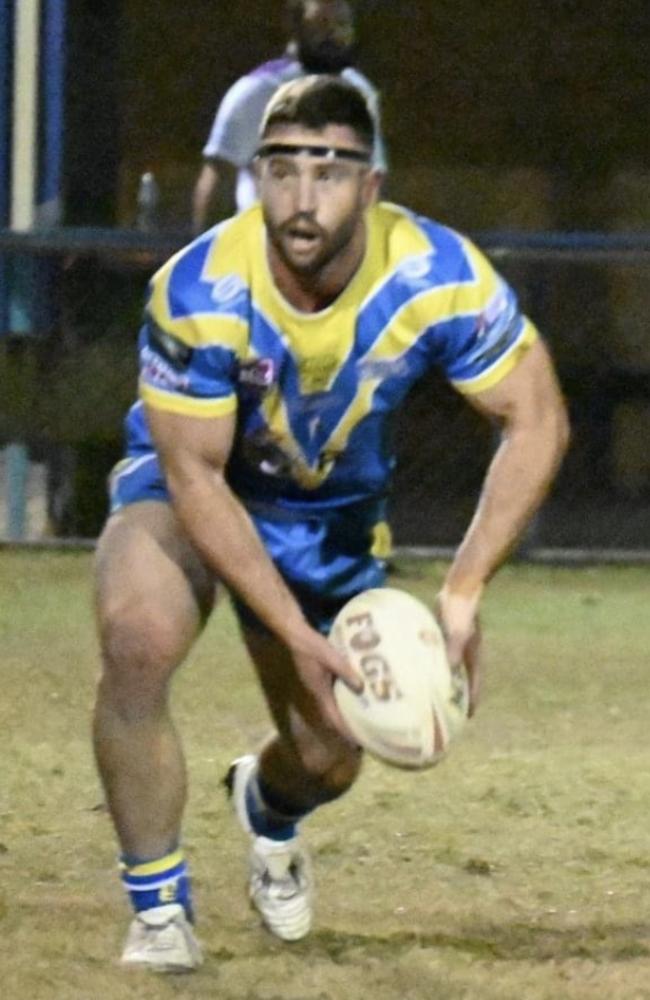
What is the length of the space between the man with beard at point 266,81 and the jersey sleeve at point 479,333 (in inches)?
156

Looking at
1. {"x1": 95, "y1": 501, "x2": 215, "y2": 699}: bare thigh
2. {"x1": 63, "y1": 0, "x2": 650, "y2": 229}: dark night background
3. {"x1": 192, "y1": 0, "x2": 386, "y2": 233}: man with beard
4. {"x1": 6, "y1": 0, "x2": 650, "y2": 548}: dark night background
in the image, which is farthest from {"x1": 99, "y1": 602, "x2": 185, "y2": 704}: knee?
{"x1": 63, "y1": 0, "x2": 650, "y2": 229}: dark night background

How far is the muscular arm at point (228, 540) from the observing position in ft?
13.8

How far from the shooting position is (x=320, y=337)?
4258 mm

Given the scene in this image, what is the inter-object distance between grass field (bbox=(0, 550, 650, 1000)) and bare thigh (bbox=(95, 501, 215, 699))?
61cm

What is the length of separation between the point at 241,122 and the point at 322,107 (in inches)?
204

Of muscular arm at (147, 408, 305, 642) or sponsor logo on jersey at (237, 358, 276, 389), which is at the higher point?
sponsor logo on jersey at (237, 358, 276, 389)

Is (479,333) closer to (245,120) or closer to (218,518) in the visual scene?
(218,518)

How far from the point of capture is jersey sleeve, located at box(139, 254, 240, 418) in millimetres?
4223

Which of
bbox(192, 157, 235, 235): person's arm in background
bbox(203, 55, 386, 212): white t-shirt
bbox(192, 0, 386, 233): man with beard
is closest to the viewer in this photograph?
bbox(192, 0, 386, 233): man with beard

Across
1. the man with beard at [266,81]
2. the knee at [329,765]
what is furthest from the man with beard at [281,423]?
the man with beard at [266,81]

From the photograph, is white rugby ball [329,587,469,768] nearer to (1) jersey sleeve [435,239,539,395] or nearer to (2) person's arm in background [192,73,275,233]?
(1) jersey sleeve [435,239,539,395]

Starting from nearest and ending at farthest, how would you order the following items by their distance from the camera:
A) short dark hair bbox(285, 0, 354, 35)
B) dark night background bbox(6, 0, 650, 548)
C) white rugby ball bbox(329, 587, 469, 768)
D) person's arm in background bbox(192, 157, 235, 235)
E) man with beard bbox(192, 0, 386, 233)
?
white rugby ball bbox(329, 587, 469, 768)
man with beard bbox(192, 0, 386, 233)
short dark hair bbox(285, 0, 354, 35)
person's arm in background bbox(192, 157, 235, 235)
dark night background bbox(6, 0, 650, 548)

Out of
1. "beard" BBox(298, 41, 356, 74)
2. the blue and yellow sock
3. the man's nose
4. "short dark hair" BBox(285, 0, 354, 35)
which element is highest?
the man's nose

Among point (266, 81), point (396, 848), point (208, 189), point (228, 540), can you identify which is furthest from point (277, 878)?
point (208, 189)
